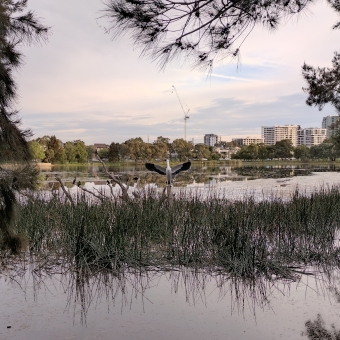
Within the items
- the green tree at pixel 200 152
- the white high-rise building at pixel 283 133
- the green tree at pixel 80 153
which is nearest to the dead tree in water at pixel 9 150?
the green tree at pixel 80 153

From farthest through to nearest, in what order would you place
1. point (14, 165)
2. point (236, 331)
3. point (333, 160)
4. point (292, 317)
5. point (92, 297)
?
point (333, 160) → point (92, 297) → point (292, 317) → point (236, 331) → point (14, 165)

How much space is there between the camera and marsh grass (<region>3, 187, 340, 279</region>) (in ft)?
14.0

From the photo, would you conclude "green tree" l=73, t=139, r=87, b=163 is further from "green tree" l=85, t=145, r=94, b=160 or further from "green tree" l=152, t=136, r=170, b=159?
"green tree" l=152, t=136, r=170, b=159

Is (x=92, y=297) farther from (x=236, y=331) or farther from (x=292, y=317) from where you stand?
(x=292, y=317)

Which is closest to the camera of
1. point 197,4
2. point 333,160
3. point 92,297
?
point 92,297

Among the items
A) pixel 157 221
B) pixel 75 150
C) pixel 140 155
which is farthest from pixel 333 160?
pixel 157 221

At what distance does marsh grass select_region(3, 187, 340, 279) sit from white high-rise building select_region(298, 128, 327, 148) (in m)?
119

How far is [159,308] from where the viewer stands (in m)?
3.27

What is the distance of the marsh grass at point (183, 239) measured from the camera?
428 centimetres

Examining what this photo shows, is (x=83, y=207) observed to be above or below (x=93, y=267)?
above

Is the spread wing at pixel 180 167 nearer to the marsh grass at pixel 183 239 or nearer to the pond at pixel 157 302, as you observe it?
the marsh grass at pixel 183 239

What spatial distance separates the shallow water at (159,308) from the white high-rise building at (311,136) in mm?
120841

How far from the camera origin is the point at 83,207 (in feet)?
19.4

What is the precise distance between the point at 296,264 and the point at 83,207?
9.21ft
